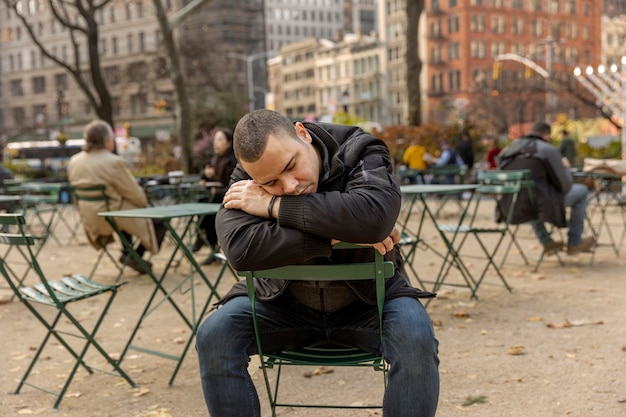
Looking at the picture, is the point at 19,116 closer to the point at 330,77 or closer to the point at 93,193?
the point at 330,77

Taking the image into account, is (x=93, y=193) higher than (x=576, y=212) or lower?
higher

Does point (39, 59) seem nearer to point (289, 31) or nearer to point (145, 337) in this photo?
point (289, 31)

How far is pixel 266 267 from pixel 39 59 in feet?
379

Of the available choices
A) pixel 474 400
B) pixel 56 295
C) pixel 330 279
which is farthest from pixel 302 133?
pixel 56 295

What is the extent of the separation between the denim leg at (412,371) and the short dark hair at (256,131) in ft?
2.60

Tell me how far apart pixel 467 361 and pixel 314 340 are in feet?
6.96

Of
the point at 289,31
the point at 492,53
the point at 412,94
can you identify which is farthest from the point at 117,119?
the point at 412,94

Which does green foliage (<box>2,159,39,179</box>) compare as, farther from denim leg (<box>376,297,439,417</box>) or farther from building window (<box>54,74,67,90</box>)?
building window (<box>54,74,67,90</box>)

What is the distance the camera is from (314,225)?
10.0 feet

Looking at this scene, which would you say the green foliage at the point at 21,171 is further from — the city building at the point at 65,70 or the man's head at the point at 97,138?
the city building at the point at 65,70

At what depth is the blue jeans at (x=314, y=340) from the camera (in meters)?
3.00

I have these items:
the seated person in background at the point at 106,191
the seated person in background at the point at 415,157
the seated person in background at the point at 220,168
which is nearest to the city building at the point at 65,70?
the seated person in background at the point at 415,157

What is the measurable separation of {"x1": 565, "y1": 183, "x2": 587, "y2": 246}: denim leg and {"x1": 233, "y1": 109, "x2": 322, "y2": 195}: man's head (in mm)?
6632

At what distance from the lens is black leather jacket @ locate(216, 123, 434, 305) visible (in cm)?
307
